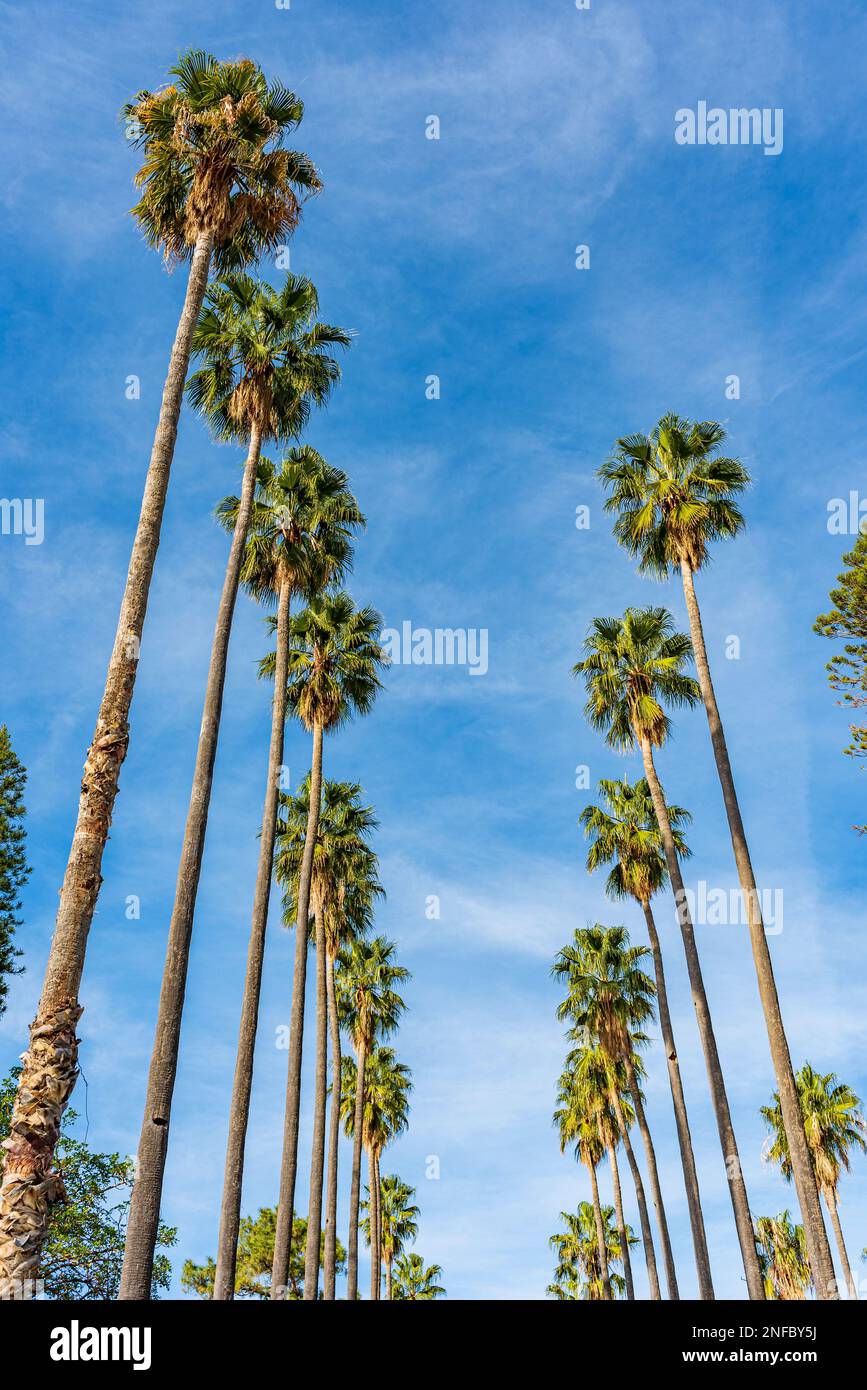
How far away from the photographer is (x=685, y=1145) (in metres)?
31.5

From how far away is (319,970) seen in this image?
109 feet

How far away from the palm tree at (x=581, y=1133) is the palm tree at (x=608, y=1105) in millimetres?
673

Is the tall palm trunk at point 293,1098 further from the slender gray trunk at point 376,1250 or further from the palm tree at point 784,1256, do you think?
the palm tree at point 784,1256

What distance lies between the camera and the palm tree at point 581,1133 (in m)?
53.2

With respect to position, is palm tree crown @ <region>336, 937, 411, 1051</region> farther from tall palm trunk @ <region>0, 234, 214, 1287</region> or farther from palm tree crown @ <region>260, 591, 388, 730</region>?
tall palm trunk @ <region>0, 234, 214, 1287</region>

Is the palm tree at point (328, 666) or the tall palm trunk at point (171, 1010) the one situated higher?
the palm tree at point (328, 666)

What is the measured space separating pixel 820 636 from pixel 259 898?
57.4 feet

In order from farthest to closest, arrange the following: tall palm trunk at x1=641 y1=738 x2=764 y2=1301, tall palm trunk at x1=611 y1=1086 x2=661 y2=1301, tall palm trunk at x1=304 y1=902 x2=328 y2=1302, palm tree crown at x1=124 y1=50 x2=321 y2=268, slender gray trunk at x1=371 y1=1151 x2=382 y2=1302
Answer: slender gray trunk at x1=371 y1=1151 x2=382 y2=1302 < tall palm trunk at x1=611 y1=1086 x2=661 y2=1301 < tall palm trunk at x1=304 y1=902 x2=328 y2=1302 < tall palm trunk at x1=641 y1=738 x2=764 y2=1301 < palm tree crown at x1=124 y1=50 x2=321 y2=268

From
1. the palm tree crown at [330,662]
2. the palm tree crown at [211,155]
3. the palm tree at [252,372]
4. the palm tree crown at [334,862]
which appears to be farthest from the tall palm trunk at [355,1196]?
the palm tree crown at [211,155]

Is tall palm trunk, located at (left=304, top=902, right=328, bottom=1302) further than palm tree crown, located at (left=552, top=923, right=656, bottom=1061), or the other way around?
palm tree crown, located at (left=552, top=923, right=656, bottom=1061)

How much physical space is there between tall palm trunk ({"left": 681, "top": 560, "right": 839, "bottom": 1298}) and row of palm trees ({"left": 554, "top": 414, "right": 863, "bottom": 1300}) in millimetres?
27

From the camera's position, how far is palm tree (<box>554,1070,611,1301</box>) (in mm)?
53188

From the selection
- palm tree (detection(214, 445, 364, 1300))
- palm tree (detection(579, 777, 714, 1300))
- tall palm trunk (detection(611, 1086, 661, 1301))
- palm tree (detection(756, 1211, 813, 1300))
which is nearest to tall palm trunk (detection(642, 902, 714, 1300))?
palm tree (detection(579, 777, 714, 1300))
